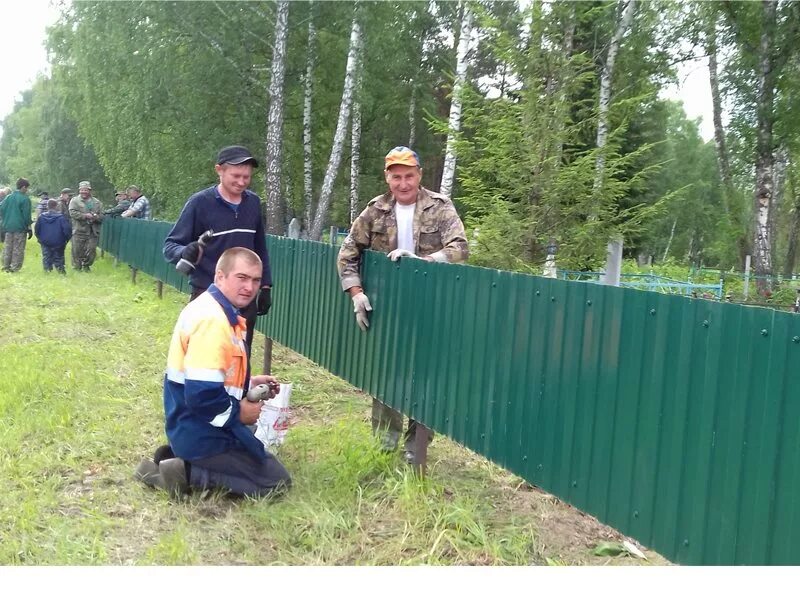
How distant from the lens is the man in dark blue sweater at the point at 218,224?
5.18 m

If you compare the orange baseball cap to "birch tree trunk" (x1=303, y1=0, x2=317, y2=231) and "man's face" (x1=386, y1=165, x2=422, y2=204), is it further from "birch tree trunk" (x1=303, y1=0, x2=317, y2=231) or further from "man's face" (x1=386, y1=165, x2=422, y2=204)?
"birch tree trunk" (x1=303, y1=0, x2=317, y2=231)

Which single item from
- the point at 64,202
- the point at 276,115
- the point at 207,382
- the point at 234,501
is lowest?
the point at 234,501

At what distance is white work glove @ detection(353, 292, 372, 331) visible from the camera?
17.8 ft

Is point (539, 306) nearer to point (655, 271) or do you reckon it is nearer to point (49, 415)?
point (49, 415)

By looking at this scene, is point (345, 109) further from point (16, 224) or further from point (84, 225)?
point (16, 224)

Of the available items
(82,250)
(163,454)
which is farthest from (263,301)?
(82,250)

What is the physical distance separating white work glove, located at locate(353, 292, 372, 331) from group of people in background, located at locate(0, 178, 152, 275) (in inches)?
478

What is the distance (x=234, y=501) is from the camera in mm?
4543

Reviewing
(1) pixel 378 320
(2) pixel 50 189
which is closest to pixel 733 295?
(1) pixel 378 320

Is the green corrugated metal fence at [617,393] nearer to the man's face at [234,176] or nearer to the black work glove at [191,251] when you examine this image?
the man's face at [234,176]

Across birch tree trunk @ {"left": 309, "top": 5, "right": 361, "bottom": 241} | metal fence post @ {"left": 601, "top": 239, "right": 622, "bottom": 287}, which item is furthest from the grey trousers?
metal fence post @ {"left": 601, "top": 239, "right": 622, "bottom": 287}

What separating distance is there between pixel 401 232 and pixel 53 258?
13094mm

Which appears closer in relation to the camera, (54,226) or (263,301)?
(263,301)

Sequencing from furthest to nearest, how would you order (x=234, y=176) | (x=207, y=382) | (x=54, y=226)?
(x=54, y=226), (x=234, y=176), (x=207, y=382)
